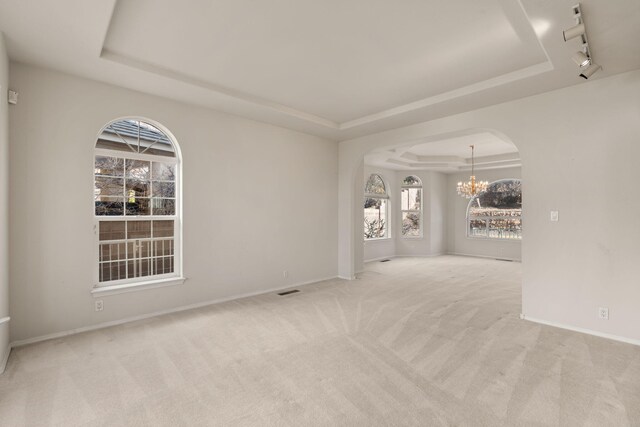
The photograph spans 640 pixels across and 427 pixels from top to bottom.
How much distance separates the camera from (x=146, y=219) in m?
3.90

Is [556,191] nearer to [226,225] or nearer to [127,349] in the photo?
[226,225]

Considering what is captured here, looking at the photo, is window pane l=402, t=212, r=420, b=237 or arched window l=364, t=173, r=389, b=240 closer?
arched window l=364, t=173, r=389, b=240

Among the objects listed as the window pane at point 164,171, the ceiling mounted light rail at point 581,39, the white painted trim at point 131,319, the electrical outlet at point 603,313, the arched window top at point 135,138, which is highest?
the ceiling mounted light rail at point 581,39

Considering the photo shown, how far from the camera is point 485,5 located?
228cm

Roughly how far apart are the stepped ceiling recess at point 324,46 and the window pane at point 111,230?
1617 mm

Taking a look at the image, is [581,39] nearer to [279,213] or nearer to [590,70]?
[590,70]

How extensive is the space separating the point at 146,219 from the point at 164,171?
66 cm

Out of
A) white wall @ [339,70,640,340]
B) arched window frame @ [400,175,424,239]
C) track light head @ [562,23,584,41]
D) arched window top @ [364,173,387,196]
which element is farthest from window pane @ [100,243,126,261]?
arched window frame @ [400,175,424,239]

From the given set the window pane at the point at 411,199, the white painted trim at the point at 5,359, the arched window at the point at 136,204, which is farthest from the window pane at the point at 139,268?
the window pane at the point at 411,199

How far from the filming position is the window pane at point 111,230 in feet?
11.8

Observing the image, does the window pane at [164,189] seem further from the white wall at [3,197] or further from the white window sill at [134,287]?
the white wall at [3,197]

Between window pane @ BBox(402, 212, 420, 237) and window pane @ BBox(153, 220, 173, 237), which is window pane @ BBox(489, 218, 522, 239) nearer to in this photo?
window pane @ BBox(402, 212, 420, 237)

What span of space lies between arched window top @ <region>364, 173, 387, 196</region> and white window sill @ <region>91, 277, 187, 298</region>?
18.8 ft

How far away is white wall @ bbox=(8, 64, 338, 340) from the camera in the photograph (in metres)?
3.09
